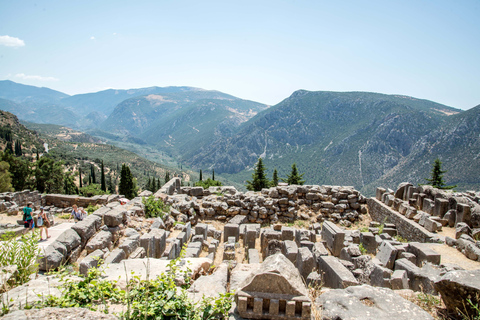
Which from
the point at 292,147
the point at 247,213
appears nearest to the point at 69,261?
the point at 247,213

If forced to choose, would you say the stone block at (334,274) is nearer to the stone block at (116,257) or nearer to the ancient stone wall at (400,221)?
the stone block at (116,257)

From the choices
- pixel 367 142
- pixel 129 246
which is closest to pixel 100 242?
pixel 129 246

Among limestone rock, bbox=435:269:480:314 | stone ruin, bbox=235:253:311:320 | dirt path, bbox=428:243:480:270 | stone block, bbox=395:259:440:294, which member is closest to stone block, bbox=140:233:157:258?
stone ruin, bbox=235:253:311:320

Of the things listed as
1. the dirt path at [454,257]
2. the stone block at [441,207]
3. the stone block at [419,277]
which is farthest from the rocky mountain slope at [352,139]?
the stone block at [419,277]

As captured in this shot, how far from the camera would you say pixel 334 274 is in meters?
7.24

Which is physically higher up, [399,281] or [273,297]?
[273,297]

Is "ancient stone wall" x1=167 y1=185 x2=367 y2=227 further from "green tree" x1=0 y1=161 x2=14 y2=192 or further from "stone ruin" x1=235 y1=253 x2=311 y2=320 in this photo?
"green tree" x1=0 y1=161 x2=14 y2=192

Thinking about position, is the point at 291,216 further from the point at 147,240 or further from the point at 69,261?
the point at 69,261

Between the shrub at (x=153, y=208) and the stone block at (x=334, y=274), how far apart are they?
8136mm

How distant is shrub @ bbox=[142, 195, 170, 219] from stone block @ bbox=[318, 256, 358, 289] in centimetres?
814

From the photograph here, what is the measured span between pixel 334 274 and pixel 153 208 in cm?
922

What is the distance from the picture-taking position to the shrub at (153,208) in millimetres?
13070

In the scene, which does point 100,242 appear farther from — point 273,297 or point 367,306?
point 367,306

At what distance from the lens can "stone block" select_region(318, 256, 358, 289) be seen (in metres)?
6.73
